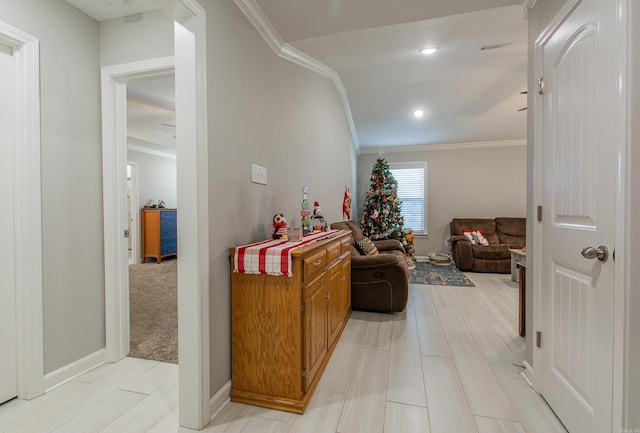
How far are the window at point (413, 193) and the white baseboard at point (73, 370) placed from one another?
5.82m

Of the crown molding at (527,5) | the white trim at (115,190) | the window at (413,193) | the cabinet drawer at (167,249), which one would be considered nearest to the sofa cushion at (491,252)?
the window at (413,193)

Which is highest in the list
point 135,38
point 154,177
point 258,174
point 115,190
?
point 135,38

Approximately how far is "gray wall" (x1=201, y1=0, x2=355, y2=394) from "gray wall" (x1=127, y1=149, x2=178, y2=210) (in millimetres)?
4394

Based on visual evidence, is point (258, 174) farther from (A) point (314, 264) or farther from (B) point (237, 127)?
(A) point (314, 264)

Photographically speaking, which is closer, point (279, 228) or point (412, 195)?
point (279, 228)

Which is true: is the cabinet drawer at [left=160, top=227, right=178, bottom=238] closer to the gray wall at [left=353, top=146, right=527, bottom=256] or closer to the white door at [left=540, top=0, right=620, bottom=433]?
the gray wall at [left=353, top=146, right=527, bottom=256]

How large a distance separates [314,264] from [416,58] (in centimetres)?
262

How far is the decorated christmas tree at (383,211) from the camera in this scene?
5.79 m

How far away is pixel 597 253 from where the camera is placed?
1.18 meters

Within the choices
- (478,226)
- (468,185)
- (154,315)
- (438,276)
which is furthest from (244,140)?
(468,185)

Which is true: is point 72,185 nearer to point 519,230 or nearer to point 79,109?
point 79,109

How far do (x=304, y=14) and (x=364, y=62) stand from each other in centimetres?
134

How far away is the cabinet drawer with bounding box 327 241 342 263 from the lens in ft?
6.93

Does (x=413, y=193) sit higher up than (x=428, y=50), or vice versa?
(x=428, y=50)
